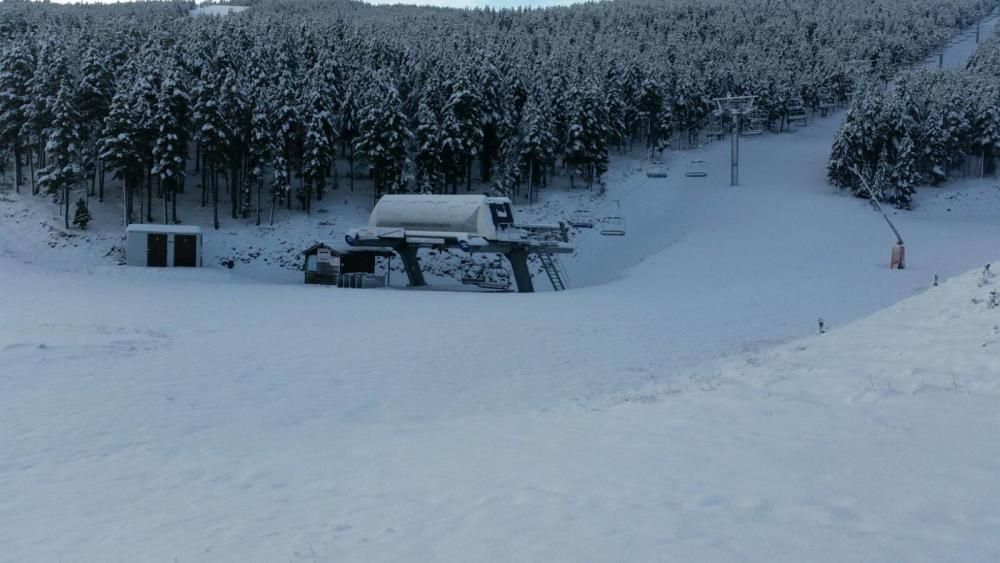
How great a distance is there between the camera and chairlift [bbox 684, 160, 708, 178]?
74.1 m

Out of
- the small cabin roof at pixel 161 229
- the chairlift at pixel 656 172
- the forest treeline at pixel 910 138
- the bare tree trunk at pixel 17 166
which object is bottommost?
the small cabin roof at pixel 161 229

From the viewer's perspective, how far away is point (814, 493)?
20.5ft

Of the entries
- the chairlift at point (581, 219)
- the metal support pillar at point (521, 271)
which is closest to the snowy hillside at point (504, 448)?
the metal support pillar at point (521, 271)

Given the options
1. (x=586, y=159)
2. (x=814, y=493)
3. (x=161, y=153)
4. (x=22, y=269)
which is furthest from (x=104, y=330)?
(x=586, y=159)

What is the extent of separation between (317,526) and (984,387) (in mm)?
8679

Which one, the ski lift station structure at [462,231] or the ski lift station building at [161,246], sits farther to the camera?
the ski lift station building at [161,246]

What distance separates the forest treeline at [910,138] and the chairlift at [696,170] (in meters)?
13.4

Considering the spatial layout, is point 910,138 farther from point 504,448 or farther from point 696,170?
point 504,448

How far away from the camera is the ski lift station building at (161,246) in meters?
44.9

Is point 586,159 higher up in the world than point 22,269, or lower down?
higher up

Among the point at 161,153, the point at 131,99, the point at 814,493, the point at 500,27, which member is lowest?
the point at 814,493

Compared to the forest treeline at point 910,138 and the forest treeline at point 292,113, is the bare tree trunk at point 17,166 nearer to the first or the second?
the forest treeline at point 292,113

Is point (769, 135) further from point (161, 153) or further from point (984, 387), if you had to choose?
point (984, 387)

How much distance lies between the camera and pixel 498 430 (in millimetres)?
11258
